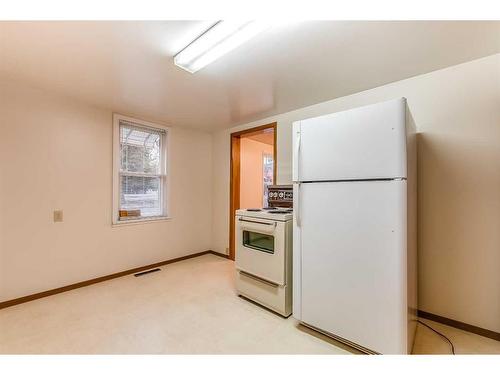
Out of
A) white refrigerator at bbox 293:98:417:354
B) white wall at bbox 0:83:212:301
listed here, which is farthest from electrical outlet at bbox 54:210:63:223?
white refrigerator at bbox 293:98:417:354

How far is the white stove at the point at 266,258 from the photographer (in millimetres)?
2064

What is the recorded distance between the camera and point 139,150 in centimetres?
327

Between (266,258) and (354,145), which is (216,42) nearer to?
(354,145)

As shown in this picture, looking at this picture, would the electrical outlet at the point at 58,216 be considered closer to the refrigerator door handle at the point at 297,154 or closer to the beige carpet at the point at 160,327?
the beige carpet at the point at 160,327

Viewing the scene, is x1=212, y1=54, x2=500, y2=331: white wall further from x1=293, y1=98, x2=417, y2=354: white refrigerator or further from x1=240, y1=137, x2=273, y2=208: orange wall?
x1=240, y1=137, x2=273, y2=208: orange wall

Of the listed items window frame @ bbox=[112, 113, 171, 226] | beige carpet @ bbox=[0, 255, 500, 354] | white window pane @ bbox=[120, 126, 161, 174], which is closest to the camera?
beige carpet @ bbox=[0, 255, 500, 354]

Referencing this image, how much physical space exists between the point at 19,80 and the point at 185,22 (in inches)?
77.7

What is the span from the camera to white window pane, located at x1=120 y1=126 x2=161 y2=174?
3.11m

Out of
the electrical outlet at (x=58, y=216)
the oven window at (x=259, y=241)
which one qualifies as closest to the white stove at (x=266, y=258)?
the oven window at (x=259, y=241)

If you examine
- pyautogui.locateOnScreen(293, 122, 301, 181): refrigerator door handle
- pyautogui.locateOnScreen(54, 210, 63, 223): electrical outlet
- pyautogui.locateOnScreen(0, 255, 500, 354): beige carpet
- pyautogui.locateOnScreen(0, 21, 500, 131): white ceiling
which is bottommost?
pyautogui.locateOnScreen(0, 255, 500, 354): beige carpet

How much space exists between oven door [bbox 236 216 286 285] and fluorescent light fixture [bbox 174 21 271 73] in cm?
148

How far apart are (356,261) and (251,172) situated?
10.2 ft

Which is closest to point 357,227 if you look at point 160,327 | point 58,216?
point 160,327

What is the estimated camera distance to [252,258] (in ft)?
7.63
